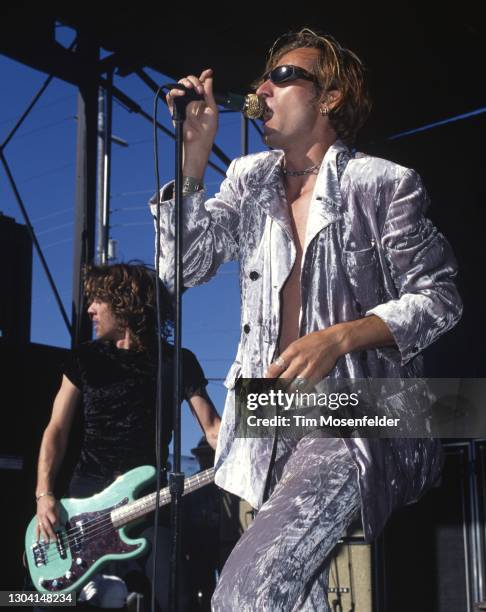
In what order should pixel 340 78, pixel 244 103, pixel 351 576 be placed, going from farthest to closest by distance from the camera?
pixel 351 576, pixel 340 78, pixel 244 103

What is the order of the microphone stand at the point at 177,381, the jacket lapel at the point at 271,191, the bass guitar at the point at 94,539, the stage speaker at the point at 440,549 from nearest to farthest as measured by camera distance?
the microphone stand at the point at 177,381 < the jacket lapel at the point at 271,191 < the bass guitar at the point at 94,539 < the stage speaker at the point at 440,549

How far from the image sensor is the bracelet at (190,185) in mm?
2275

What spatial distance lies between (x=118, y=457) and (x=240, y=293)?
2.09 metres

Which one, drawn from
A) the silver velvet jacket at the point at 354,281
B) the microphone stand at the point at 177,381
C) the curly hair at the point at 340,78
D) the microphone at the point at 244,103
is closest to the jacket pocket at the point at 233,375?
the silver velvet jacket at the point at 354,281

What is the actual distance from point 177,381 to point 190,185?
0.59 m

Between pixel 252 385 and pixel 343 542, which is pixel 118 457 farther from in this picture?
pixel 252 385

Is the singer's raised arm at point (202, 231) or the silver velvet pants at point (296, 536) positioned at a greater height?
the singer's raised arm at point (202, 231)

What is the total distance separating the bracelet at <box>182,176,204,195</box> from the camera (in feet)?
7.46

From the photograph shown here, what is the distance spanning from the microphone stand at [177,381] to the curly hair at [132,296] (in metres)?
2.32

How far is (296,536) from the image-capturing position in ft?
5.73

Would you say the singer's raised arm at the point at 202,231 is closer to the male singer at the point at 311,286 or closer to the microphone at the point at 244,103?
the male singer at the point at 311,286

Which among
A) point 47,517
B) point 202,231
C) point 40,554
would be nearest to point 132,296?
point 47,517

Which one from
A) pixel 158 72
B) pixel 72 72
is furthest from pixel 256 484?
pixel 158 72

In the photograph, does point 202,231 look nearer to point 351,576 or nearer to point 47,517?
point 47,517
